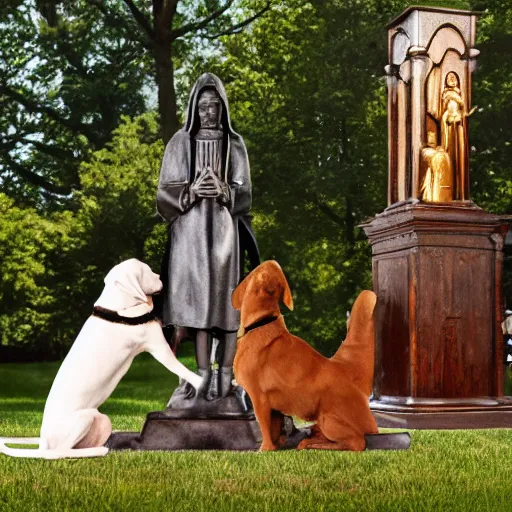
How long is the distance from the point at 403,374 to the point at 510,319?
540 centimetres

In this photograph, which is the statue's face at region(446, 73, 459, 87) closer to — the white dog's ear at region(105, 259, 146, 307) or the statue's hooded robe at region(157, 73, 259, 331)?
the statue's hooded robe at region(157, 73, 259, 331)

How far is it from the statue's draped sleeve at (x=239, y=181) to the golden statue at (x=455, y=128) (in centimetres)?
338

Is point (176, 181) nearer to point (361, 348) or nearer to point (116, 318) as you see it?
point (116, 318)

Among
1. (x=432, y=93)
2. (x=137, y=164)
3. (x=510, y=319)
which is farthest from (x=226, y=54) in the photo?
(x=432, y=93)

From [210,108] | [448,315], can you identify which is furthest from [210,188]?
[448,315]

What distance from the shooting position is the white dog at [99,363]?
6.38 metres

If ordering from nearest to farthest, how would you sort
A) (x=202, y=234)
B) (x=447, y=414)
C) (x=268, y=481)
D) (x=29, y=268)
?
(x=268, y=481)
(x=202, y=234)
(x=447, y=414)
(x=29, y=268)

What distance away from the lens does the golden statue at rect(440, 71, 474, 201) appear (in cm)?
1024

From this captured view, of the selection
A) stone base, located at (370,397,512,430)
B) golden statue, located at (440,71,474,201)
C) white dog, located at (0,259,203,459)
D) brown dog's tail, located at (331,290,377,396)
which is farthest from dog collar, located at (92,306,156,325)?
golden statue, located at (440,71,474,201)

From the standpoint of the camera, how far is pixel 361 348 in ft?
23.1

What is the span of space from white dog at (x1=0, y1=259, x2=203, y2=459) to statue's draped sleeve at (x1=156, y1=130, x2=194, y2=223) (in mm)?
800

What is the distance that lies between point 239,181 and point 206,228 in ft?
1.66

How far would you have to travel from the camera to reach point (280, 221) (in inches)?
796

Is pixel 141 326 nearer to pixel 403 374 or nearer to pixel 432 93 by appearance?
pixel 403 374
